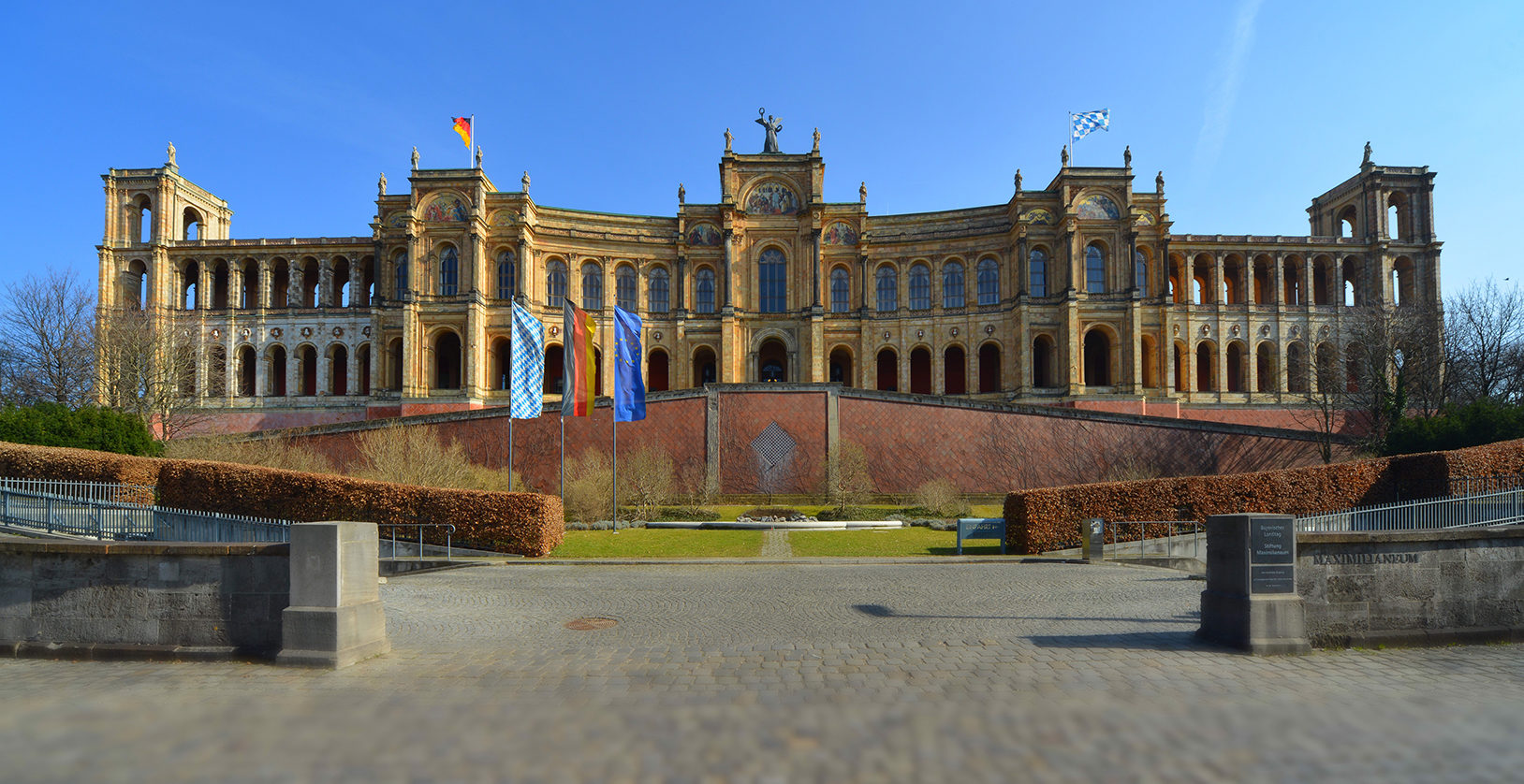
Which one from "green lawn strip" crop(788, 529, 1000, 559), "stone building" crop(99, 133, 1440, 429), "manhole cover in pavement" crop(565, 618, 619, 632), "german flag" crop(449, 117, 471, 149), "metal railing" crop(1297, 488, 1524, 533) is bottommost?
"green lawn strip" crop(788, 529, 1000, 559)

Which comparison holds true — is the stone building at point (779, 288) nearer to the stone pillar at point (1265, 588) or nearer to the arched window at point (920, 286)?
the arched window at point (920, 286)

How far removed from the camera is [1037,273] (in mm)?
46438

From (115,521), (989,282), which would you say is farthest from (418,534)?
(989,282)

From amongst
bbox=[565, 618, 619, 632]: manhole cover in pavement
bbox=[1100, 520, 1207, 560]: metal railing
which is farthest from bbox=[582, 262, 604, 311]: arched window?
bbox=[565, 618, 619, 632]: manhole cover in pavement

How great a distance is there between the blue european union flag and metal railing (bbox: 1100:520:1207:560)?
14.6 meters

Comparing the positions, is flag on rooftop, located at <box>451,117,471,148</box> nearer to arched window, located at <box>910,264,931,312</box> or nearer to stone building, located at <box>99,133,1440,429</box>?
stone building, located at <box>99,133,1440,429</box>

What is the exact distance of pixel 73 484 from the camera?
17.9 m

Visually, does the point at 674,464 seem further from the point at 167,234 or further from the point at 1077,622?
the point at 167,234

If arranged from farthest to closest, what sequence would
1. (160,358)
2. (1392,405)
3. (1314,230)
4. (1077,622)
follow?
(1314,230) → (160,358) → (1392,405) → (1077,622)

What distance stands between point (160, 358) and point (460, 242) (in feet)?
52.3

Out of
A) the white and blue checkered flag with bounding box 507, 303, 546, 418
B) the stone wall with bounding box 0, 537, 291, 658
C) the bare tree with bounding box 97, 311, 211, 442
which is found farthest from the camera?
the bare tree with bounding box 97, 311, 211, 442

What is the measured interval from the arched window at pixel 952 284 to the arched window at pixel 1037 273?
4254mm

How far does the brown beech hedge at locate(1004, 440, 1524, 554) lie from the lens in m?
18.2

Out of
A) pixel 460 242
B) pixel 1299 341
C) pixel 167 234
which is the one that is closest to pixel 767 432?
pixel 460 242
